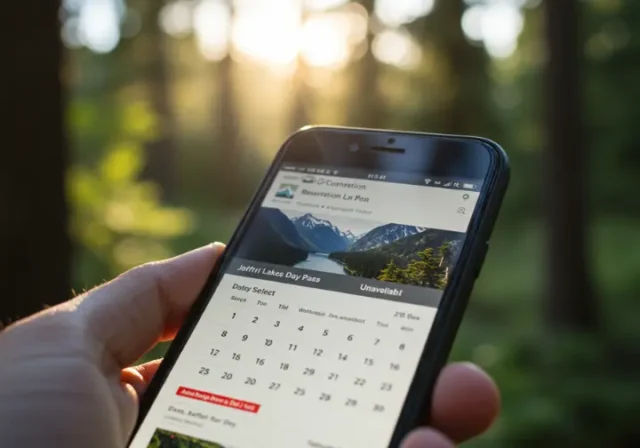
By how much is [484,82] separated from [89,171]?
5111 mm

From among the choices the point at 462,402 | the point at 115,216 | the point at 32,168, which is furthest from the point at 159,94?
the point at 462,402

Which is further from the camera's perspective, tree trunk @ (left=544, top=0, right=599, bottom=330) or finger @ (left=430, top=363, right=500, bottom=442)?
tree trunk @ (left=544, top=0, right=599, bottom=330)

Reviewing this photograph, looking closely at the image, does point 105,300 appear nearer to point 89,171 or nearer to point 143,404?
point 143,404

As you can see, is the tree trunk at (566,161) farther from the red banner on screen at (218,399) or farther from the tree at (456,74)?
the red banner on screen at (218,399)

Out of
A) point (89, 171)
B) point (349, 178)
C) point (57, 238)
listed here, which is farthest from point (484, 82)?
point (349, 178)

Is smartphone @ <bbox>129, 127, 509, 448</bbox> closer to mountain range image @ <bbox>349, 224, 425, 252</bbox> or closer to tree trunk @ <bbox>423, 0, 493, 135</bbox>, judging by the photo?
mountain range image @ <bbox>349, 224, 425, 252</bbox>

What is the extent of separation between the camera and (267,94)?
38.4 ft

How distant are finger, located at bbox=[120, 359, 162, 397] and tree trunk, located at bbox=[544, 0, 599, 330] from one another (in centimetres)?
315

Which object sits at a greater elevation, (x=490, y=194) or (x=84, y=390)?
(x=490, y=194)

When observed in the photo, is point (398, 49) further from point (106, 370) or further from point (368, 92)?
point (106, 370)

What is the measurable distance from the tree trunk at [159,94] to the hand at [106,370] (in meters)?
7.38

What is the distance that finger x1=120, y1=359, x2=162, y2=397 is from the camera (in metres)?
0.98

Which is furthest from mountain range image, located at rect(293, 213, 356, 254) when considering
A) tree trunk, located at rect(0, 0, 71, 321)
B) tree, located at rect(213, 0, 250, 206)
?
tree, located at rect(213, 0, 250, 206)

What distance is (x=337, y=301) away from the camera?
888 mm
